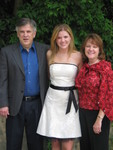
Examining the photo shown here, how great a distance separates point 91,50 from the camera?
3.06 meters

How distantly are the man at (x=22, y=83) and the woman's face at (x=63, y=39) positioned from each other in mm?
278

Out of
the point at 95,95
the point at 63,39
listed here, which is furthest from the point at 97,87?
the point at 63,39

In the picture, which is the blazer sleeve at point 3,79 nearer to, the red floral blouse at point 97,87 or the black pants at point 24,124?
the black pants at point 24,124

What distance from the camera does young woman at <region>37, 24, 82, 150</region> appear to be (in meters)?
3.29

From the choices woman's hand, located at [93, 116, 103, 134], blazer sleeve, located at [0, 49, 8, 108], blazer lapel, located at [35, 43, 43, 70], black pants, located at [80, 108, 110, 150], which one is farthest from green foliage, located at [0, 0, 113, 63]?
woman's hand, located at [93, 116, 103, 134]

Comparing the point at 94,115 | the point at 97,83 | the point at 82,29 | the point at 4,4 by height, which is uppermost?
the point at 4,4

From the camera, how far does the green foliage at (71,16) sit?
163 inches

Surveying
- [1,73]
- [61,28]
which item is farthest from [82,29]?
[1,73]

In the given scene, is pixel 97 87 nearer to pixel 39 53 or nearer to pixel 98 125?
pixel 98 125

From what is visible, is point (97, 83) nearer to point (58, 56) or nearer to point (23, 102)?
point (58, 56)

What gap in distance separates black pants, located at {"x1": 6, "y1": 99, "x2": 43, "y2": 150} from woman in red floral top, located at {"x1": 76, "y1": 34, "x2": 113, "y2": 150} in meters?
0.61

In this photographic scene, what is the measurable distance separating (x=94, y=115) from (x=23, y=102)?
88cm

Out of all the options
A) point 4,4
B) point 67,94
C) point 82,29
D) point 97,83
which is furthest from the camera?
point 4,4

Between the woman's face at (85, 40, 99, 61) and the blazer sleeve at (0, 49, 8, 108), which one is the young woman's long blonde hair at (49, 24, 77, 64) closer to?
the woman's face at (85, 40, 99, 61)
